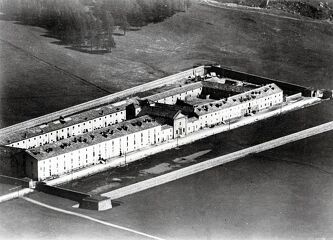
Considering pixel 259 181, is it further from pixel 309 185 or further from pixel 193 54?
pixel 193 54

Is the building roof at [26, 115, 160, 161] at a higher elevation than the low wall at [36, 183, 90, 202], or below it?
higher

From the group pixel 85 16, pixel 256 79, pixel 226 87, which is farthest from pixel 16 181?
pixel 85 16

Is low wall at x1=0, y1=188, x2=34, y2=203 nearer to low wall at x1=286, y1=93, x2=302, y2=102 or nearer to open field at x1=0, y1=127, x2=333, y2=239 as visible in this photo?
open field at x1=0, y1=127, x2=333, y2=239

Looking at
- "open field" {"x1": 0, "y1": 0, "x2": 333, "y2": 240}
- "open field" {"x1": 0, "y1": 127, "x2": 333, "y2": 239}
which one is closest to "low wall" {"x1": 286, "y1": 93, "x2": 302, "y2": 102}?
"open field" {"x1": 0, "y1": 0, "x2": 333, "y2": 240}

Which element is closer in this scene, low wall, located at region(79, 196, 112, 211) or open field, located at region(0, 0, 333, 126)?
low wall, located at region(79, 196, 112, 211)

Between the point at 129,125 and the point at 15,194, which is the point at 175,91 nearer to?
the point at 129,125

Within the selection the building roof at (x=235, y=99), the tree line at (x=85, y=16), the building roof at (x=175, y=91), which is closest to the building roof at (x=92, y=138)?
the building roof at (x=235, y=99)

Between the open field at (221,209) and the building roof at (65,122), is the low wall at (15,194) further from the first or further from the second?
the building roof at (65,122)
